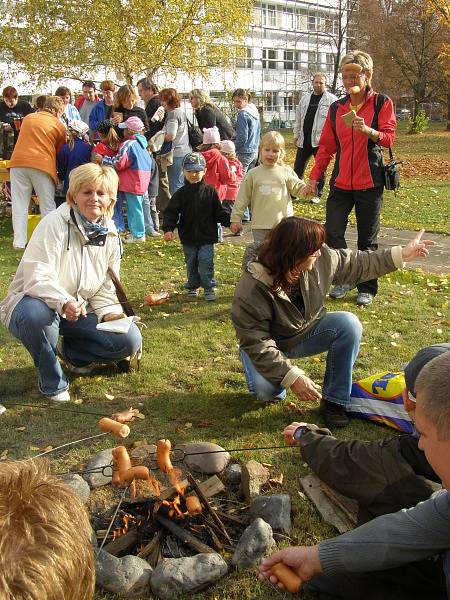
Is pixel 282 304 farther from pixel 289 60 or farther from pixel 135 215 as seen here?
pixel 289 60

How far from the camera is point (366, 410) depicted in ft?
12.8

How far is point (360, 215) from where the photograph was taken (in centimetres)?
608

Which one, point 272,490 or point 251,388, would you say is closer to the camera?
point 272,490

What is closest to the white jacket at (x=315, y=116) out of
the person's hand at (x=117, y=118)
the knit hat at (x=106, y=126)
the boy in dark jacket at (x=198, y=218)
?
the person's hand at (x=117, y=118)

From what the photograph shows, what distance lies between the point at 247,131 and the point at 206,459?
781cm

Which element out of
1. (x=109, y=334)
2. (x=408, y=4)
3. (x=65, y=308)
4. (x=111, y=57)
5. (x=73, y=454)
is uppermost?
(x=408, y=4)

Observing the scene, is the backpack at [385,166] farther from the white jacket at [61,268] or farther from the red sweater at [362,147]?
the white jacket at [61,268]

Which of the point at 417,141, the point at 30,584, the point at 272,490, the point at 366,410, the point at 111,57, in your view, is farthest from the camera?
the point at 417,141

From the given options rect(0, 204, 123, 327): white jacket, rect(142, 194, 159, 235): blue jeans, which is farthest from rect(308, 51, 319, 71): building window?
rect(0, 204, 123, 327): white jacket

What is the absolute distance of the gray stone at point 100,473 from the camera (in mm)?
3273

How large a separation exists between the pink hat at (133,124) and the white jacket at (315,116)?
3547 mm

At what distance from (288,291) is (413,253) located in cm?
86

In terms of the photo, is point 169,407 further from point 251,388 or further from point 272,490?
point 272,490

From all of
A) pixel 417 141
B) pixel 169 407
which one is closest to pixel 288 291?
pixel 169 407
